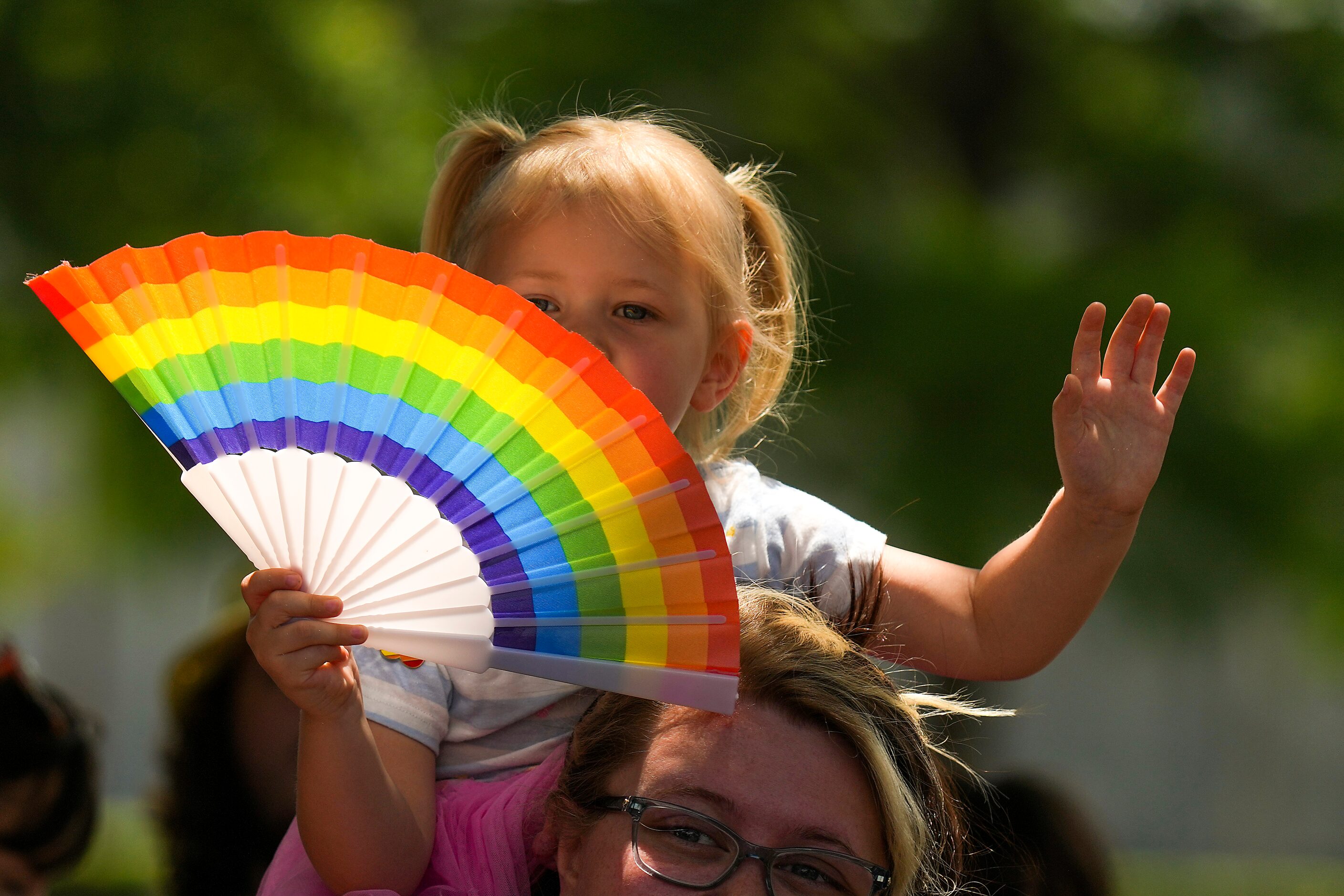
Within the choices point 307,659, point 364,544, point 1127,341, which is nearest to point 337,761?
point 307,659

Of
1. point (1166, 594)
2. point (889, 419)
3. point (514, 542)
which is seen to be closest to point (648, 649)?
point (514, 542)

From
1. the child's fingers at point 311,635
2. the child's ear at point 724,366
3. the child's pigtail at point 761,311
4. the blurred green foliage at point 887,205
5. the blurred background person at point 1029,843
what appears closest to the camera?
the child's fingers at point 311,635

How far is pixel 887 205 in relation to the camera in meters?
5.86

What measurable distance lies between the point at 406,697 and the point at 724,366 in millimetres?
721

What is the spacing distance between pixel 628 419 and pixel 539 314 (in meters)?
0.14

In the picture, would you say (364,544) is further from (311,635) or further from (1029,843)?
(1029,843)

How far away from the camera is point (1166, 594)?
5.74 m

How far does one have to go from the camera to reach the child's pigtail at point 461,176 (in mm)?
2064

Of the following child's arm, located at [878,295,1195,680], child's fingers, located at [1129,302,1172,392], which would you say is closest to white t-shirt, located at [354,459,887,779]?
child's arm, located at [878,295,1195,680]

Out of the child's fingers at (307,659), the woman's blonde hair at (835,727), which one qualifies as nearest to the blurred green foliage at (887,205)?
the woman's blonde hair at (835,727)

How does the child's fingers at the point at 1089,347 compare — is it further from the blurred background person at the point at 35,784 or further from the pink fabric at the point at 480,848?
the blurred background person at the point at 35,784

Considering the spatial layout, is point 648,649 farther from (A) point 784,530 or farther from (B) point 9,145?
(B) point 9,145

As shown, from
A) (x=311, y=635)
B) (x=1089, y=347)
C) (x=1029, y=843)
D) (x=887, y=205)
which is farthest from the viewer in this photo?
(x=887, y=205)

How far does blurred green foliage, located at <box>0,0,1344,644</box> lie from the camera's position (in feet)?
18.1
